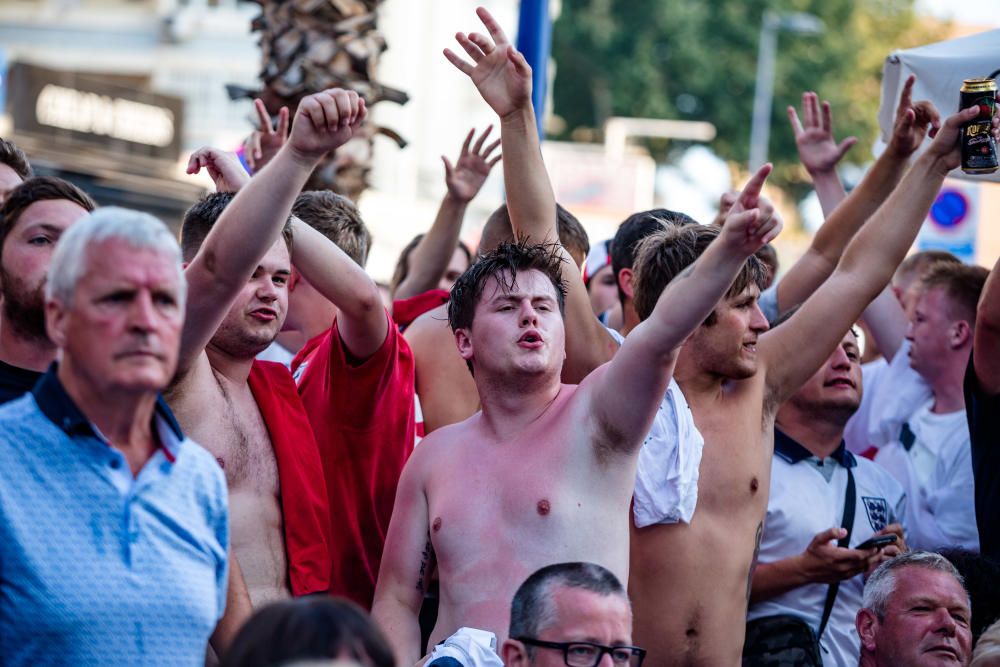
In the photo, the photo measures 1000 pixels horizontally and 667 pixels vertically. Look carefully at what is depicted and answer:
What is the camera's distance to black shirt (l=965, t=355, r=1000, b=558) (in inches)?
197

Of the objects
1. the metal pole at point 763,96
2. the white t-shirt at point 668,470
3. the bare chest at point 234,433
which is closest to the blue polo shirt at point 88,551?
the bare chest at point 234,433

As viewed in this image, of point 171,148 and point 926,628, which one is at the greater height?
point 171,148

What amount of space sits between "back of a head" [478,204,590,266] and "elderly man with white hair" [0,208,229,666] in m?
2.53

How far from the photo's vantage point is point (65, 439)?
8.83 feet

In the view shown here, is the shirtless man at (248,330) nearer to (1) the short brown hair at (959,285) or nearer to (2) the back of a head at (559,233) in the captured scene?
(2) the back of a head at (559,233)

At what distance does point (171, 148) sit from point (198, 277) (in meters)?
14.1

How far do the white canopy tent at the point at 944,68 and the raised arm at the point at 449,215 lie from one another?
67.2 inches

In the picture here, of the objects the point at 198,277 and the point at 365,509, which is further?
the point at 365,509

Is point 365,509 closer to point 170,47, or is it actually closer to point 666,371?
point 666,371

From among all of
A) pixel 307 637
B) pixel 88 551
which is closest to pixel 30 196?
pixel 88 551

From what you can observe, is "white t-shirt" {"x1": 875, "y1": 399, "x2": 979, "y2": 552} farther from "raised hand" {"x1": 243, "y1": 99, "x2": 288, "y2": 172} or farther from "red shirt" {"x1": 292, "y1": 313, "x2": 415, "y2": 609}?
"raised hand" {"x1": 243, "y1": 99, "x2": 288, "y2": 172}

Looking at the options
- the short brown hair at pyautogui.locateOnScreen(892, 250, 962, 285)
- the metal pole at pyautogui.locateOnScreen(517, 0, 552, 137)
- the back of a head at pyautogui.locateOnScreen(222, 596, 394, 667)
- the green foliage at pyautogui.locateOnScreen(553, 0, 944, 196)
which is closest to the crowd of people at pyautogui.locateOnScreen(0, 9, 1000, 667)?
the back of a head at pyautogui.locateOnScreen(222, 596, 394, 667)

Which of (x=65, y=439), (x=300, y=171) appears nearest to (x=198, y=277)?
(x=300, y=171)

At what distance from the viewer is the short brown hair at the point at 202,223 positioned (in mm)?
4055
